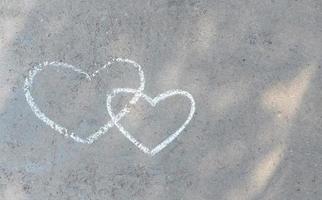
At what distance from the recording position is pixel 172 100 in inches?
143

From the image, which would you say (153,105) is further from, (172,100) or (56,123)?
(56,123)

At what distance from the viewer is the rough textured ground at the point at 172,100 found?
3590 millimetres

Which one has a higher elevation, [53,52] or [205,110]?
[53,52]

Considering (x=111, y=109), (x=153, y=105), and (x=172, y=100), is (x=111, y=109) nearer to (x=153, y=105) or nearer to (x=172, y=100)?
(x=153, y=105)

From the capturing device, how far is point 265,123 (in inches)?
143

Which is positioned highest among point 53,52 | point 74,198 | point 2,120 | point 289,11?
point 289,11

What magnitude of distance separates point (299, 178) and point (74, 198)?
137 centimetres

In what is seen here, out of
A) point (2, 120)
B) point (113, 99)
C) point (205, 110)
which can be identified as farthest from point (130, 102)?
point (2, 120)

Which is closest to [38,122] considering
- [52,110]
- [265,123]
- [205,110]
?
[52,110]

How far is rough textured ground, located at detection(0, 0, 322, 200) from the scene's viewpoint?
3.59 meters

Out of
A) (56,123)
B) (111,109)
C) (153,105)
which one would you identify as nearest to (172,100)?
(153,105)

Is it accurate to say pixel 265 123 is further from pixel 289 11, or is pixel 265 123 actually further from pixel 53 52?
pixel 53 52

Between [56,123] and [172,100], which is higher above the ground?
[172,100]

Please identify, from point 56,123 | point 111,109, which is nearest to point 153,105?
point 111,109
